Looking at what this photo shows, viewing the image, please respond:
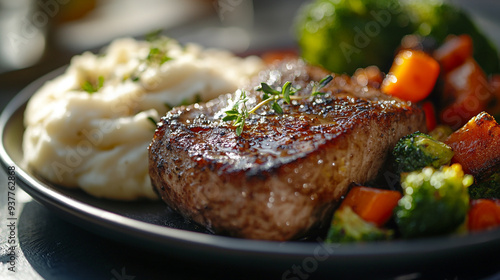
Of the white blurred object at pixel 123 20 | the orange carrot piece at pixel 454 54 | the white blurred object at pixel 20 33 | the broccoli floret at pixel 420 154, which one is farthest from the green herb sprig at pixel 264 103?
the white blurred object at pixel 123 20

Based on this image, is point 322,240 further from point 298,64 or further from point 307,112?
point 298,64

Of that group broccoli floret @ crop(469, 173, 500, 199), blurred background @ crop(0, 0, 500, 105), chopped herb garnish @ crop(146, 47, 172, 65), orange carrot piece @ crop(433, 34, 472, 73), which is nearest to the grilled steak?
broccoli floret @ crop(469, 173, 500, 199)

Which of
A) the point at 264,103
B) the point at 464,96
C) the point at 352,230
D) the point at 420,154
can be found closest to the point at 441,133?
the point at 464,96

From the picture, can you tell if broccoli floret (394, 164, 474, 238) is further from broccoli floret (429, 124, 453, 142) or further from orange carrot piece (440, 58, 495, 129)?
orange carrot piece (440, 58, 495, 129)

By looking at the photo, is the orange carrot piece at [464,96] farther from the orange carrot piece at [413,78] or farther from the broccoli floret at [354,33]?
the broccoli floret at [354,33]

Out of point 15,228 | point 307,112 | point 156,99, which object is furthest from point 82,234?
point 307,112
